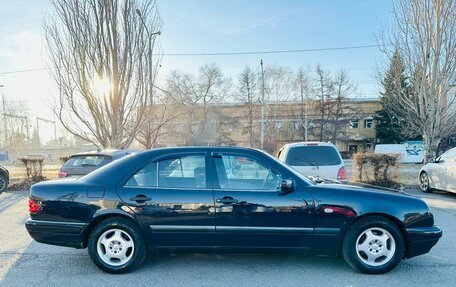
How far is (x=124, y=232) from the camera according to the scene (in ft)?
11.4

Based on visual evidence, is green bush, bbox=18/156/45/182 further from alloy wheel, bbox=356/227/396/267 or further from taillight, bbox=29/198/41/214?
alloy wheel, bbox=356/227/396/267

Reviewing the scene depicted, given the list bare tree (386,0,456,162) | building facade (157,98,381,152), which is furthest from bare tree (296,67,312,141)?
bare tree (386,0,456,162)

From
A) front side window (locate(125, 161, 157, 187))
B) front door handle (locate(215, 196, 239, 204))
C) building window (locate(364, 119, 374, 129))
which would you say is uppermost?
building window (locate(364, 119, 374, 129))

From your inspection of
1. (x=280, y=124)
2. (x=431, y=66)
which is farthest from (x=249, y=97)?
(x=431, y=66)

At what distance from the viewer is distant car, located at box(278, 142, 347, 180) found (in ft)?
20.1

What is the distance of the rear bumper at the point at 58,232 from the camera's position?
346 cm

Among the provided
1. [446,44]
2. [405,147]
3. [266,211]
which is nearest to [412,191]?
[446,44]

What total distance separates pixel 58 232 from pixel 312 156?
4914mm

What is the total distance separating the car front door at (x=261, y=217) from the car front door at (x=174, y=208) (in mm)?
144

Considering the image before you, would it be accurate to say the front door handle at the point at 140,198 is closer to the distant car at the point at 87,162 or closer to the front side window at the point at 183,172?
the front side window at the point at 183,172

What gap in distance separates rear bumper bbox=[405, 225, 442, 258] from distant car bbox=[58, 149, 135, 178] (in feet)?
20.1

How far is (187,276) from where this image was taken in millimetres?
3363

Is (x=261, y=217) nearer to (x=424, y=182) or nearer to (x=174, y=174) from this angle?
(x=174, y=174)

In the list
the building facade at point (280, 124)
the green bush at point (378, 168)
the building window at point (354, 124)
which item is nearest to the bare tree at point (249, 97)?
the building facade at point (280, 124)
